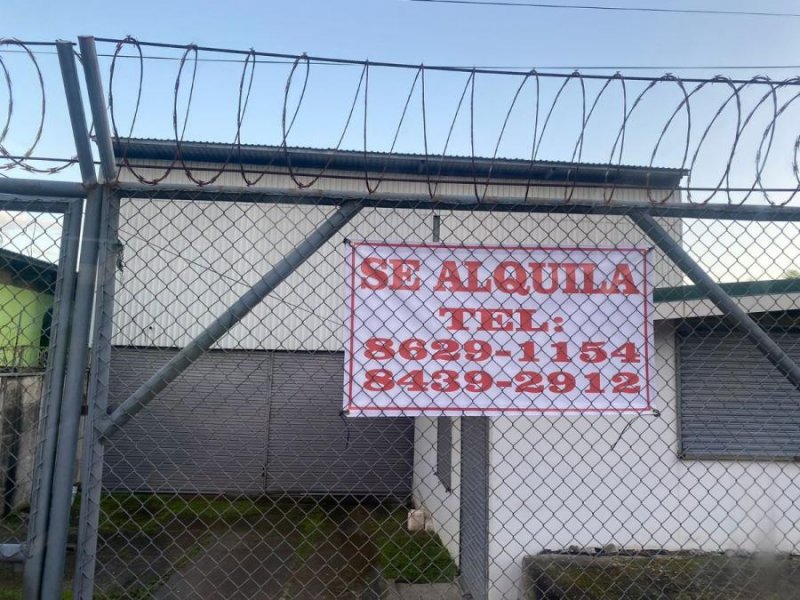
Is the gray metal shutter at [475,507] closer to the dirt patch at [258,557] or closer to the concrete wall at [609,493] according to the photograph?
the concrete wall at [609,493]

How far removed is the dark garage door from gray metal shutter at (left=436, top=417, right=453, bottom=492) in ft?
10.9

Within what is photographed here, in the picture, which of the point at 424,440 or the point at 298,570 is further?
the point at 424,440

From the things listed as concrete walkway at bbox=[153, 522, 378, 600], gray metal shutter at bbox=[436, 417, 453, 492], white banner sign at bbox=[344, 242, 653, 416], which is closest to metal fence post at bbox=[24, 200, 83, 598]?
white banner sign at bbox=[344, 242, 653, 416]

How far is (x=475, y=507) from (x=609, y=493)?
125 centimetres

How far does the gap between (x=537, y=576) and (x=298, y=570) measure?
3658 millimetres

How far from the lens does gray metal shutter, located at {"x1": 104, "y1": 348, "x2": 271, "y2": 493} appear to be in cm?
1207

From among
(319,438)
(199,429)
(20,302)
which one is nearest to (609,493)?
(20,302)

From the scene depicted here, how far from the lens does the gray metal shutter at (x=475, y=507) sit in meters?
5.09

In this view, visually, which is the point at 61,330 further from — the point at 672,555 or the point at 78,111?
the point at 672,555

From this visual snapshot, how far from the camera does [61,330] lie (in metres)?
1.88

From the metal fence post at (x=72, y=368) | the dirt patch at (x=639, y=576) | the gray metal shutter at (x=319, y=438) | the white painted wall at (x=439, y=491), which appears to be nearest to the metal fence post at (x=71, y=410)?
the metal fence post at (x=72, y=368)

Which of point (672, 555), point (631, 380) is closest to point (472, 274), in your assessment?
point (631, 380)

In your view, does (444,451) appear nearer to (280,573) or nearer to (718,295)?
(280,573)

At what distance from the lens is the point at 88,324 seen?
1.88m
